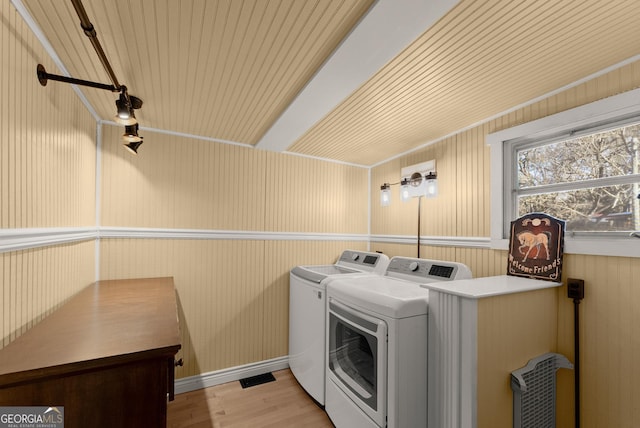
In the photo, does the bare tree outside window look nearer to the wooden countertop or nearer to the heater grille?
the heater grille

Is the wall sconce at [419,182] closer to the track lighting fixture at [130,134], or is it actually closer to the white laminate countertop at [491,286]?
the white laminate countertop at [491,286]

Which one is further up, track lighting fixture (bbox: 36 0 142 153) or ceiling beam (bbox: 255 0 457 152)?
ceiling beam (bbox: 255 0 457 152)

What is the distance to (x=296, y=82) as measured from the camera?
164 cm

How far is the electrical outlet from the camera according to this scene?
1.54 m

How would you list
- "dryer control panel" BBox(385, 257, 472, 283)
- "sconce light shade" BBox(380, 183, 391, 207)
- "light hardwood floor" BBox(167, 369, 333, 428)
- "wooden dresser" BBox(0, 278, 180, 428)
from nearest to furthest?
"wooden dresser" BBox(0, 278, 180, 428), "dryer control panel" BBox(385, 257, 472, 283), "light hardwood floor" BBox(167, 369, 333, 428), "sconce light shade" BBox(380, 183, 391, 207)

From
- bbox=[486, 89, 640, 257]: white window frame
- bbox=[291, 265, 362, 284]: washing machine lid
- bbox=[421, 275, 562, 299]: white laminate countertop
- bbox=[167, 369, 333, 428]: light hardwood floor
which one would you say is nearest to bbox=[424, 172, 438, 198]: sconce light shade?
bbox=[486, 89, 640, 257]: white window frame

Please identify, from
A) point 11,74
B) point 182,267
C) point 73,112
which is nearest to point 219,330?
point 182,267

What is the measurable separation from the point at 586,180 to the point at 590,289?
667mm

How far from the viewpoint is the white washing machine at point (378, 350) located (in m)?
1.44

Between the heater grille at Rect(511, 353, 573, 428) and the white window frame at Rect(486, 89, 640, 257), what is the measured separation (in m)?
0.69

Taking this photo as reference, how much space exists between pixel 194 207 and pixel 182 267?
1.88 feet

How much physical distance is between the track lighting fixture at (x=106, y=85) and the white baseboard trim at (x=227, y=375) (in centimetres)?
209

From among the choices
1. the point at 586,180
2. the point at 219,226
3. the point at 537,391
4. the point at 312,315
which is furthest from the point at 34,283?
the point at 586,180

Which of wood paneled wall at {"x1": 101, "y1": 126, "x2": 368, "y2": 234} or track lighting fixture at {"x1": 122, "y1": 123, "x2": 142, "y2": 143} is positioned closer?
track lighting fixture at {"x1": 122, "y1": 123, "x2": 142, "y2": 143}
